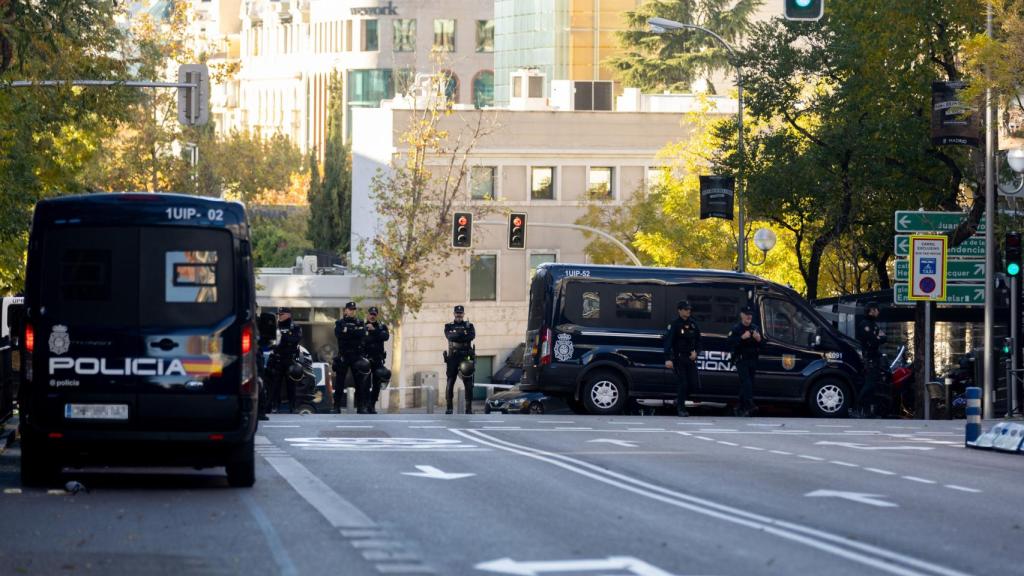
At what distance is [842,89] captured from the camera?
40.4 metres

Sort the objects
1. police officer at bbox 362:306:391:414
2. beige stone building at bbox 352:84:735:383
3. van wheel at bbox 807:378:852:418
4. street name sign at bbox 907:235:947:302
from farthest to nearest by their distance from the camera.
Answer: beige stone building at bbox 352:84:735:383
street name sign at bbox 907:235:947:302
police officer at bbox 362:306:391:414
van wheel at bbox 807:378:852:418

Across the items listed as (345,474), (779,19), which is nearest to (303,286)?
(779,19)

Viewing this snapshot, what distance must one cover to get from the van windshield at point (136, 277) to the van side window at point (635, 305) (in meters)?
15.7

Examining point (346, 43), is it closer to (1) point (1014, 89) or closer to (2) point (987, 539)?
(1) point (1014, 89)

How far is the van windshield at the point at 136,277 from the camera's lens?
619 inches

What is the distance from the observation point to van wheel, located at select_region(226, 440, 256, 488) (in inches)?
630

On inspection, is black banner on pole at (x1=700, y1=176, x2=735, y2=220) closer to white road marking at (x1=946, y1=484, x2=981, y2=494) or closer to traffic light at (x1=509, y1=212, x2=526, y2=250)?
traffic light at (x1=509, y1=212, x2=526, y2=250)

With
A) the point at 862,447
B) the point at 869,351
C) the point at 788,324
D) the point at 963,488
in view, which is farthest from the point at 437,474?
the point at 869,351

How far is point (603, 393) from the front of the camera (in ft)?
102

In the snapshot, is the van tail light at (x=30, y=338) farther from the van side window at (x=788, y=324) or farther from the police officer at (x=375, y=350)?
the van side window at (x=788, y=324)

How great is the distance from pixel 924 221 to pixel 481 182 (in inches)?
1534

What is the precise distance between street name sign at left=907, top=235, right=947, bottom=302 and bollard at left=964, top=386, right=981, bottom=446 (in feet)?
34.0

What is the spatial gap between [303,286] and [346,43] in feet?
215

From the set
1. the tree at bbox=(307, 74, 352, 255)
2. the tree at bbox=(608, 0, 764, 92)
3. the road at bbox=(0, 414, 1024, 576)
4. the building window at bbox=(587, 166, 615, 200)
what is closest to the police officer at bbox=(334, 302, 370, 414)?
the road at bbox=(0, 414, 1024, 576)
